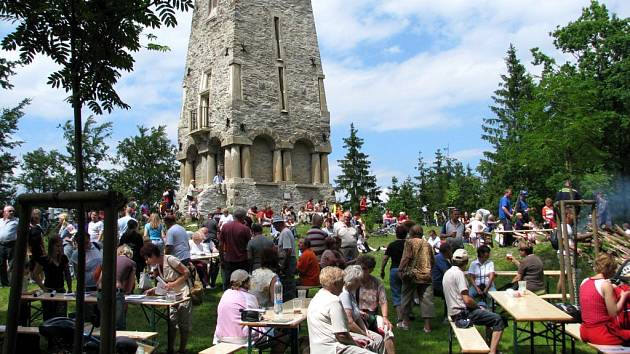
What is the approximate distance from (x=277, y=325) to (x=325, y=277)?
109 centimetres

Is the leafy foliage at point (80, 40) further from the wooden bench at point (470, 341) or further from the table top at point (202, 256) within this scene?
the table top at point (202, 256)

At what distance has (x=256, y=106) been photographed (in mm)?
30453

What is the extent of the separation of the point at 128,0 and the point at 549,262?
13.3 m

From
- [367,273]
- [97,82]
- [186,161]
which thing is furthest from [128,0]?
[186,161]

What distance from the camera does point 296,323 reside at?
6.64 m

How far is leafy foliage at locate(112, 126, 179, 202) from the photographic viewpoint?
160 feet

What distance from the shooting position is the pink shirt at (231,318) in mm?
7043

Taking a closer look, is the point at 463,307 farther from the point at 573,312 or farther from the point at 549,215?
the point at 549,215

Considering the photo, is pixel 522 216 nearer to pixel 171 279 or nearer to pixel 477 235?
pixel 477 235

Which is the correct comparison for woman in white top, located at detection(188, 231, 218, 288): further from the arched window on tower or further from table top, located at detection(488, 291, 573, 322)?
the arched window on tower

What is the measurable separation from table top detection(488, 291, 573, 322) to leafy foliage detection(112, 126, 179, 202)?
4379cm

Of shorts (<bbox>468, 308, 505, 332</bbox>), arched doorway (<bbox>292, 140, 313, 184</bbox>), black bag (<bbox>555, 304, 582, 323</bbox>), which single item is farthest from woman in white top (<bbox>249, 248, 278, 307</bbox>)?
arched doorway (<bbox>292, 140, 313, 184</bbox>)

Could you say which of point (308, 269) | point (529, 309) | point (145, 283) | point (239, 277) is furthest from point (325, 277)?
point (308, 269)

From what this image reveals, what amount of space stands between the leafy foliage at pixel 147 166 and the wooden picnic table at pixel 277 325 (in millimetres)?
43255
